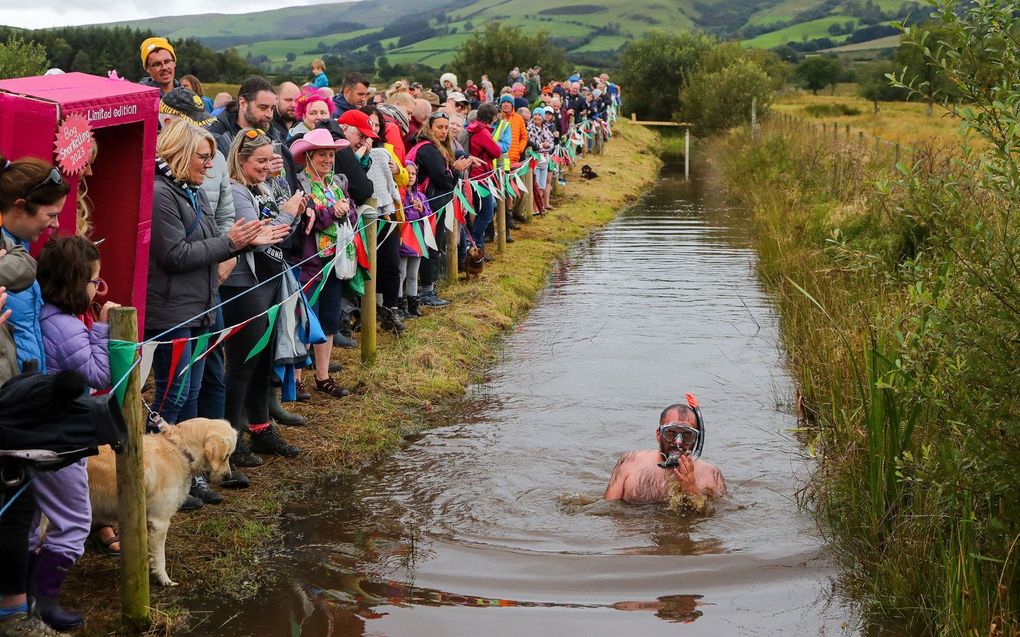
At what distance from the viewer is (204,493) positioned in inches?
280

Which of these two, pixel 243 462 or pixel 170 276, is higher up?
pixel 170 276

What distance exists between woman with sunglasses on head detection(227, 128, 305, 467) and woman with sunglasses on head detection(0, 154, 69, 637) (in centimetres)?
244

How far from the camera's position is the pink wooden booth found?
19.0ft

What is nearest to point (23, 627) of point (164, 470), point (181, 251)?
point (164, 470)

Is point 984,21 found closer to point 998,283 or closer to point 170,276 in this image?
point 998,283

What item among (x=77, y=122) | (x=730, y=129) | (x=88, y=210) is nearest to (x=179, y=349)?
A: (x=88, y=210)

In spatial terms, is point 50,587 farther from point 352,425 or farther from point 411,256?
point 411,256

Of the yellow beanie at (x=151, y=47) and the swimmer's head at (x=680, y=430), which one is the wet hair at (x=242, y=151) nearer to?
the yellow beanie at (x=151, y=47)

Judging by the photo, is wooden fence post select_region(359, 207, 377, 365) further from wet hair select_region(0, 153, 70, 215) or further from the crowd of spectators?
wet hair select_region(0, 153, 70, 215)

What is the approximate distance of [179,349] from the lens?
6.62 metres

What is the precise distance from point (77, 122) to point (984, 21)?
14.1ft

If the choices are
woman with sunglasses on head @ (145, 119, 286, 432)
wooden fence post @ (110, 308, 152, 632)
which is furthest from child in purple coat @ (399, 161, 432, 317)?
wooden fence post @ (110, 308, 152, 632)

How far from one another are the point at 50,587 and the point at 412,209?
7.79m

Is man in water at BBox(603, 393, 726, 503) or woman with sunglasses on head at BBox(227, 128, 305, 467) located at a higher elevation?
woman with sunglasses on head at BBox(227, 128, 305, 467)
